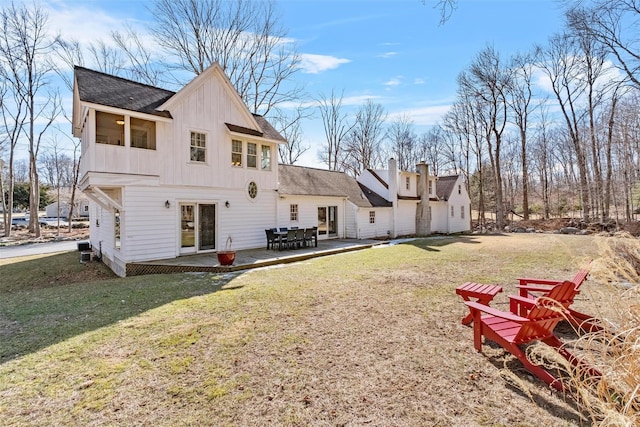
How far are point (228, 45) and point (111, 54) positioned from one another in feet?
31.7

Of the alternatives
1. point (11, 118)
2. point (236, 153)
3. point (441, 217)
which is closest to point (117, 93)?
point (236, 153)

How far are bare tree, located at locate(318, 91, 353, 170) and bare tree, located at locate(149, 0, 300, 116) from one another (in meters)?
9.65

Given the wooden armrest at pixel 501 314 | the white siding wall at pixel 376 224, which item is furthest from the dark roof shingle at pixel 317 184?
the wooden armrest at pixel 501 314

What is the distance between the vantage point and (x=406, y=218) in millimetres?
22109

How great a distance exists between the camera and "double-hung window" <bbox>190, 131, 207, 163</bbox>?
39.1ft

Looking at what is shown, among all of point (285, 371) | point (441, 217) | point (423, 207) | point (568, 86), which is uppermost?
point (568, 86)

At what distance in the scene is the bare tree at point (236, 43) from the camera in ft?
71.1

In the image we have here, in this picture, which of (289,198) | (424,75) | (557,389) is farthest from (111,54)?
(557,389)

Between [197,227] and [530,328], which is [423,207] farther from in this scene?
[530,328]

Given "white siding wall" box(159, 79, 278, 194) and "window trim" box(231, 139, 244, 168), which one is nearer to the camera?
"white siding wall" box(159, 79, 278, 194)

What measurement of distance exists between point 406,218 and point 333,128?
17.6 metres

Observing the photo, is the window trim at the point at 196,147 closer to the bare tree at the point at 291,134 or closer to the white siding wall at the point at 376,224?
the white siding wall at the point at 376,224

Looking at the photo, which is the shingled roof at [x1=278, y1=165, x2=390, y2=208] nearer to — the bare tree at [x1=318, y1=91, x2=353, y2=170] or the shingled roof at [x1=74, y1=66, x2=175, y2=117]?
the shingled roof at [x1=74, y1=66, x2=175, y2=117]

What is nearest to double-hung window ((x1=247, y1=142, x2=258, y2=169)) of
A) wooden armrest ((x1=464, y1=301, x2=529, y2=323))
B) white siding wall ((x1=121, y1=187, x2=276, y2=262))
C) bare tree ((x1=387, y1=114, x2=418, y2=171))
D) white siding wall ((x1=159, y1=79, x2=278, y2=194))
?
white siding wall ((x1=159, y1=79, x2=278, y2=194))
